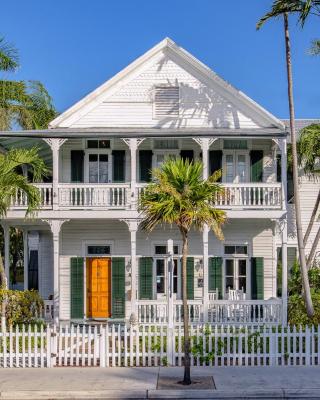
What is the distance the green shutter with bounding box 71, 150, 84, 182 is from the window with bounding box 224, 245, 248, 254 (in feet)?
18.4

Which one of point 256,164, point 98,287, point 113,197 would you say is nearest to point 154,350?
point 113,197

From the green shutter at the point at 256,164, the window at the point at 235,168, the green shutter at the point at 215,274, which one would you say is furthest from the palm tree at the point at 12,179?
the green shutter at the point at 256,164

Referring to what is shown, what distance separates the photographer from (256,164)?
2294 centimetres

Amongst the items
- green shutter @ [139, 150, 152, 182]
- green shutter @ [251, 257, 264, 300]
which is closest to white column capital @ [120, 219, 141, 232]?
green shutter @ [139, 150, 152, 182]

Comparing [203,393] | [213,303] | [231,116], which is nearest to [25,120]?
[231,116]

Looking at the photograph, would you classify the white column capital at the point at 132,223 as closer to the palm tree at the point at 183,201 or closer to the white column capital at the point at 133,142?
the white column capital at the point at 133,142

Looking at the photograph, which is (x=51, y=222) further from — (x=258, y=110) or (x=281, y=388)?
(x=281, y=388)

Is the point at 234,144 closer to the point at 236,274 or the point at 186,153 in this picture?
the point at 186,153

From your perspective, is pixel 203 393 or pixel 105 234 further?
pixel 105 234

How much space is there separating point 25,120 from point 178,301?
422 inches

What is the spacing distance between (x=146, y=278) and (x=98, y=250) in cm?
197

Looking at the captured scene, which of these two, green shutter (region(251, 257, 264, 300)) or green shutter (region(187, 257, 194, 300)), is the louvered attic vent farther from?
green shutter (region(251, 257, 264, 300))

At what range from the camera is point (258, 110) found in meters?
22.2

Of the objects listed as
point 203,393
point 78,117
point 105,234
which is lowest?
point 203,393
